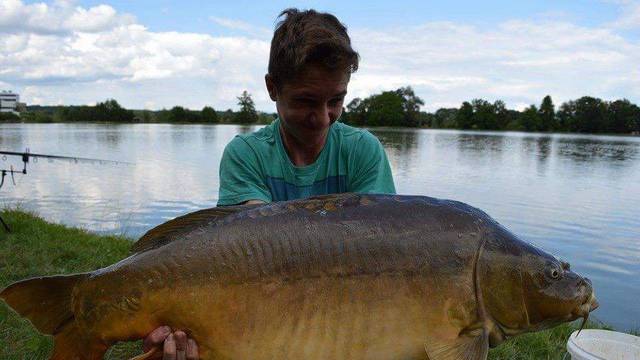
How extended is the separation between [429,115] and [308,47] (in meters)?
92.0

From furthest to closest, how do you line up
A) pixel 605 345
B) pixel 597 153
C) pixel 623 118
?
pixel 623 118 < pixel 597 153 < pixel 605 345

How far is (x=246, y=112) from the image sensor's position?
9588cm

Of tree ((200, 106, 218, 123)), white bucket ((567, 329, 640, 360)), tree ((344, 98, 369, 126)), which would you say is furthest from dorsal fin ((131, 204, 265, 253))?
tree ((200, 106, 218, 123))

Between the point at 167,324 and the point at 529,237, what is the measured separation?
339 inches

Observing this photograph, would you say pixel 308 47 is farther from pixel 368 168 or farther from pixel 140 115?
pixel 140 115

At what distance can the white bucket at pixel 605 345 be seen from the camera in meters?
2.79

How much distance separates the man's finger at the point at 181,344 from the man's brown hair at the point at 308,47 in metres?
1.28

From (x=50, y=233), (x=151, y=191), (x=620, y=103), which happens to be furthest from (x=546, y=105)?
(x=50, y=233)

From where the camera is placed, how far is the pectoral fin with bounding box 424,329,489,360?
1.70 meters

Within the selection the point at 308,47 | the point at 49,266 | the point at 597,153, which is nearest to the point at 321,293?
the point at 308,47

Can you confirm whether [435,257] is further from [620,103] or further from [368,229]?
[620,103]

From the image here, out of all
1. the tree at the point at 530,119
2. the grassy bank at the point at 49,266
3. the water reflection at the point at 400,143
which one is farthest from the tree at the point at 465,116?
the grassy bank at the point at 49,266

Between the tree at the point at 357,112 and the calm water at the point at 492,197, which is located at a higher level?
the tree at the point at 357,112

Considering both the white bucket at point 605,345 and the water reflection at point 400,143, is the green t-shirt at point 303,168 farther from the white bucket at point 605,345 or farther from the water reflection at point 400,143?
the water reflection at point 400,143
